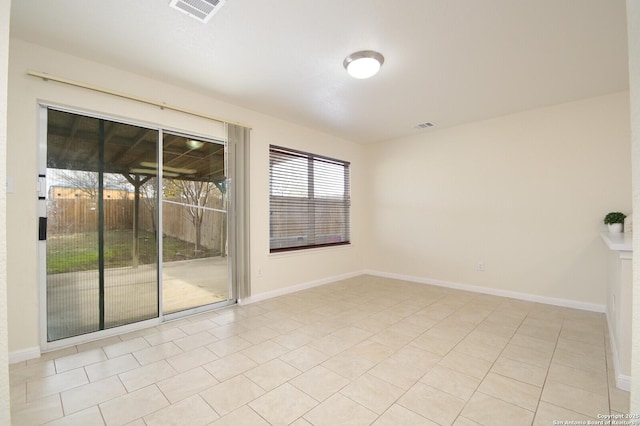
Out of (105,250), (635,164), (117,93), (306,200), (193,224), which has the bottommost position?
(105,250)

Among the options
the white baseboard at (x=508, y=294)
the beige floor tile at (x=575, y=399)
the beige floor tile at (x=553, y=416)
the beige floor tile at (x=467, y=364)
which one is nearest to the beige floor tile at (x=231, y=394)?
the beige floor tile at (x=467, y=364)

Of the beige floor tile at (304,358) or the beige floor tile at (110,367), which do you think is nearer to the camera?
the beige floor tile at (110,367)

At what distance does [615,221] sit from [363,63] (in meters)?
3.37

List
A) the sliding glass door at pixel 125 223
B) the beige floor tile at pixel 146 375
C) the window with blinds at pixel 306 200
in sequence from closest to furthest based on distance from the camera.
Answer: the beige floor tile at pixel 146 375, the sliding glass door at pixel 125 223, the window with blinds at pixel 306 200

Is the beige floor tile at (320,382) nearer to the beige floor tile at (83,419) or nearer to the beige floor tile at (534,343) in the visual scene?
the beige floor tile at (83,419)

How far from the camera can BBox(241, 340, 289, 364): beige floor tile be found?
2438mm

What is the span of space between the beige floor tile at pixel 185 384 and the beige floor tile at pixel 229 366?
0.05m

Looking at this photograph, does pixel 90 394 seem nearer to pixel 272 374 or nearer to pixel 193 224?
pixel 272 374

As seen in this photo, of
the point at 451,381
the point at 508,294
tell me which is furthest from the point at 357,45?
the point at 508,294

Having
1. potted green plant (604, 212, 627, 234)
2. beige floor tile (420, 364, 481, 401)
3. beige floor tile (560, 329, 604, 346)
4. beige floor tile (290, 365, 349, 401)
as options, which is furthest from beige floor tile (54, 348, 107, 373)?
potted green plant (604, 212, 627, 234)

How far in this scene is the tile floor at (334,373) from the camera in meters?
1.75

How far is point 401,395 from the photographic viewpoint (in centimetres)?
193

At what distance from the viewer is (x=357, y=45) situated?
2500 millimetres

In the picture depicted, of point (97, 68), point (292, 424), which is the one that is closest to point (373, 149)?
point (97, 68)
